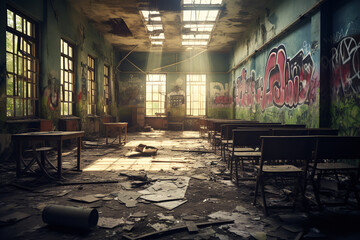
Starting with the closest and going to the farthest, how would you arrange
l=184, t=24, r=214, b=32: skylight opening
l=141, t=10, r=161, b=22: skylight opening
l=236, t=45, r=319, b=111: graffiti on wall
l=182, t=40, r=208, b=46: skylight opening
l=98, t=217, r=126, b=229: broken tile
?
1. l=98, t=217, r=126, b=229: broken tile
2. l=236, t=45, r=319, b=111: graffiti on wall
3. l=141, t=10, r=161, b=22: skylight opening
4. l=184, t=24, r=214, b=32: skylight opening
5. l=182, t=40, r=208, b=46: skylight opening

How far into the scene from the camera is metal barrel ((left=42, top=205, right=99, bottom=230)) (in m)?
2.26

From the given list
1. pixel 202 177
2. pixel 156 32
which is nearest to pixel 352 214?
pixel 202 177

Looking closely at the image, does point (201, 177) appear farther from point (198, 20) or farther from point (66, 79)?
point (198, 20)

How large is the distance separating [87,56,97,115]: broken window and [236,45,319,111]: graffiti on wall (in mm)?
6978

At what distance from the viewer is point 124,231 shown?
2285 mm

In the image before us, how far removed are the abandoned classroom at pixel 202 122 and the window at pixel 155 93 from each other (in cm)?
152

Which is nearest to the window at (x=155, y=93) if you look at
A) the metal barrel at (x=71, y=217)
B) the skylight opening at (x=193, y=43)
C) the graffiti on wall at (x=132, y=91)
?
the graffiti on wall at (x=132, y=91)

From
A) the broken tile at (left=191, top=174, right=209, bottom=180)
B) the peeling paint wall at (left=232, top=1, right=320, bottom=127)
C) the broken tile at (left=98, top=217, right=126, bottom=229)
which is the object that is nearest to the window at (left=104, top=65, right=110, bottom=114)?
the peeling paint wall at (left=232, top=1, right=320, bottom=127)

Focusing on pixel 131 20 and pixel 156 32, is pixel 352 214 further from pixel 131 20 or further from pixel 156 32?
→ pixel 156 32

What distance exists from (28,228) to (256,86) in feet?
30.4

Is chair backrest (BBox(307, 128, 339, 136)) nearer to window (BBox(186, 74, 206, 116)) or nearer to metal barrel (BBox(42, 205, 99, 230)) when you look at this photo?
metal barrel (BBox(42, 205, 99, 230))

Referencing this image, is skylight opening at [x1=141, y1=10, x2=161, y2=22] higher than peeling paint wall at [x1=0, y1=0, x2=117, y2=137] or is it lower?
higher

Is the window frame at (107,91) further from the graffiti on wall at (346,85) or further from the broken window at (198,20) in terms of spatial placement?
the graffiti on wall at (346,85)

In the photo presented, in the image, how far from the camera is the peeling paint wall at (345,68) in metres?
4.27
